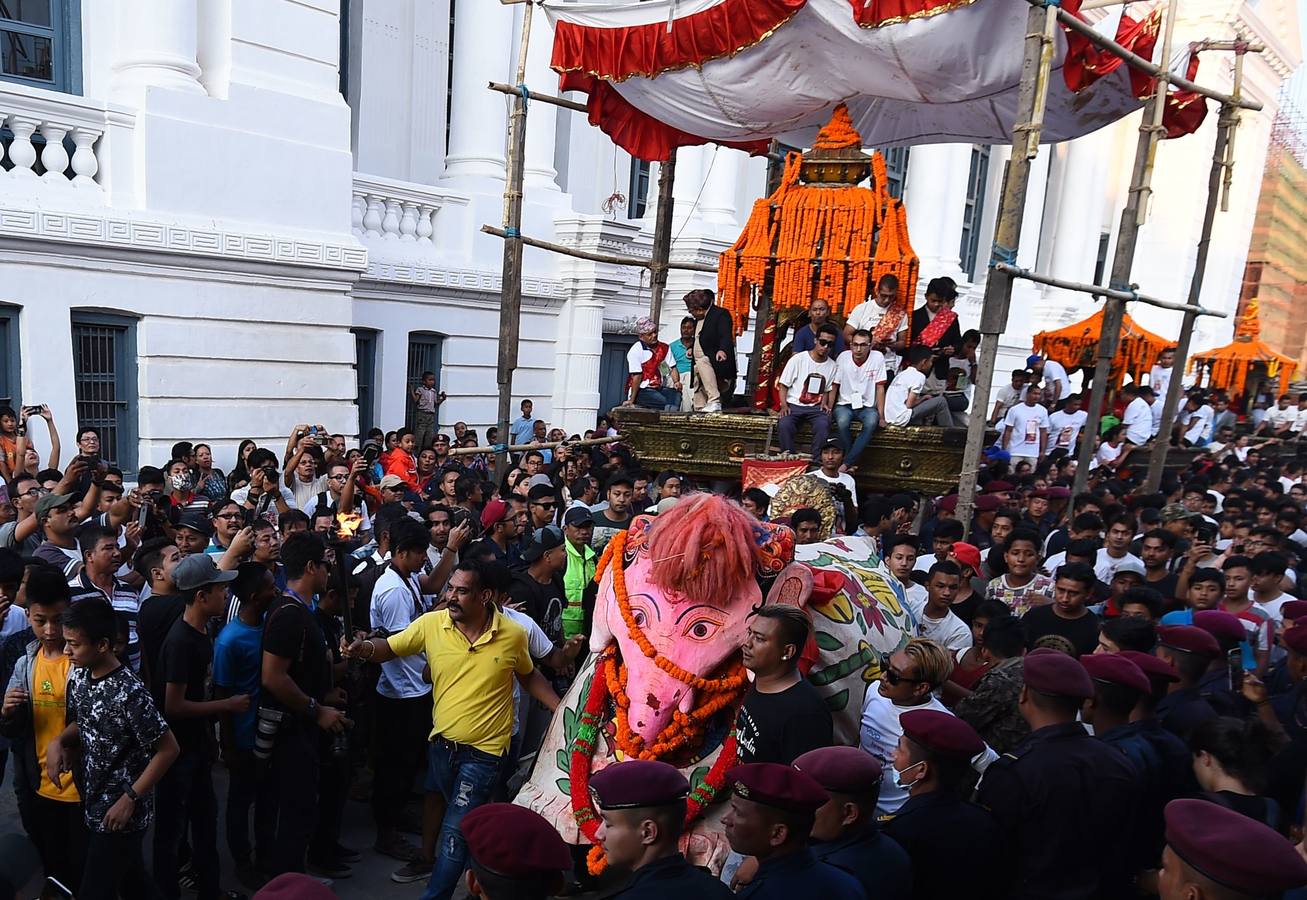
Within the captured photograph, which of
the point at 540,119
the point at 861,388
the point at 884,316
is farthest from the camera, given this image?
the point at 540,119

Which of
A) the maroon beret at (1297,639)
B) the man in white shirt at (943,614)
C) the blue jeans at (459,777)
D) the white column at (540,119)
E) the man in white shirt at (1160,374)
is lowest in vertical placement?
the blue jeans at (459,777)

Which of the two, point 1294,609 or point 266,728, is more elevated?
point 1294,609

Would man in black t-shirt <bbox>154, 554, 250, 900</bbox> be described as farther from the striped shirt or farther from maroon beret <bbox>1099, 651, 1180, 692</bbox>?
maroon beret <bbox>1099, 651, 1180, 692</bbox>

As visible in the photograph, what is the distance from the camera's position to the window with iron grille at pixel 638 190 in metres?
18.2

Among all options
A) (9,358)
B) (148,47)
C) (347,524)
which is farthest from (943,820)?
(148,47)

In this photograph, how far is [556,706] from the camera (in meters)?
4.33

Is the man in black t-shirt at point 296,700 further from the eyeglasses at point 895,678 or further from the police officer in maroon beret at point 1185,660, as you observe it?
the police officer in maroon beret at point 1185,660

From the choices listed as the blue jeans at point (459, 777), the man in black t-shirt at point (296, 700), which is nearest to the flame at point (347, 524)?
the man in black t-shirt at point (296, 700)

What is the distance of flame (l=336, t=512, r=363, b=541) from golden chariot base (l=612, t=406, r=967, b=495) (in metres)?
2.75

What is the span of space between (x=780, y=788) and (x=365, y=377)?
40.5 feet

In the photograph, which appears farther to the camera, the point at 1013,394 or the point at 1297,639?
the point at 1013,394

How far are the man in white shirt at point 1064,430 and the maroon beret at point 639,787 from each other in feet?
39.1

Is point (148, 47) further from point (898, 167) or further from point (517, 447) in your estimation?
point (898, 167)

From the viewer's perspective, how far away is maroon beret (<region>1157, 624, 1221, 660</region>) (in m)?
4.17
